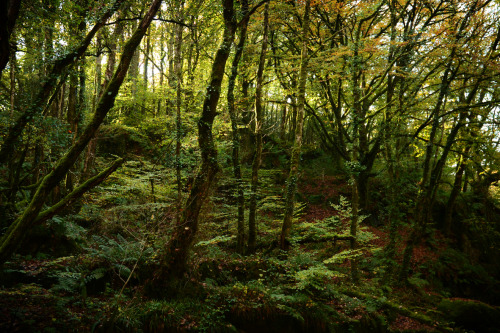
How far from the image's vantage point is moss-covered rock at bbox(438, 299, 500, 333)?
7.70 metres

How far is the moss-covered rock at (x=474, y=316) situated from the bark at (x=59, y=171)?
10.6m

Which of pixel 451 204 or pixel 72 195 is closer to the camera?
pixel 72 195

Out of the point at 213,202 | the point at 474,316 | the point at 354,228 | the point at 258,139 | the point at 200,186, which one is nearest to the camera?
the point at 200,186

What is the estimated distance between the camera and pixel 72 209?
8.55 meters

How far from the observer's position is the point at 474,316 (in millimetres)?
7781

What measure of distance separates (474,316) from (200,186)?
30.3 ft

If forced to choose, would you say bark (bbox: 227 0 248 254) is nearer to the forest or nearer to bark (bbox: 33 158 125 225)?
the forest

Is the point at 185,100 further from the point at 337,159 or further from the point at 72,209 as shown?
the point at 337,159

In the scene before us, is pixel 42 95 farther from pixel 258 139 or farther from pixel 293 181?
pixel 293 181

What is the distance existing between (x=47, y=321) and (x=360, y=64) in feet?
36.4

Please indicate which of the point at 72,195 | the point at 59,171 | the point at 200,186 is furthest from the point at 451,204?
the point at 59,171

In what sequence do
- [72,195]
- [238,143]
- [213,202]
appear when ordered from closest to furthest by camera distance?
[72,195]
[213,202]
[238,143]

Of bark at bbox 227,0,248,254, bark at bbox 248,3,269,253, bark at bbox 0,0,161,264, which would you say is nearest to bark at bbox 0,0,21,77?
bark at bbox 0,0,161,264

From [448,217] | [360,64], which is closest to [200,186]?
[360,64]
